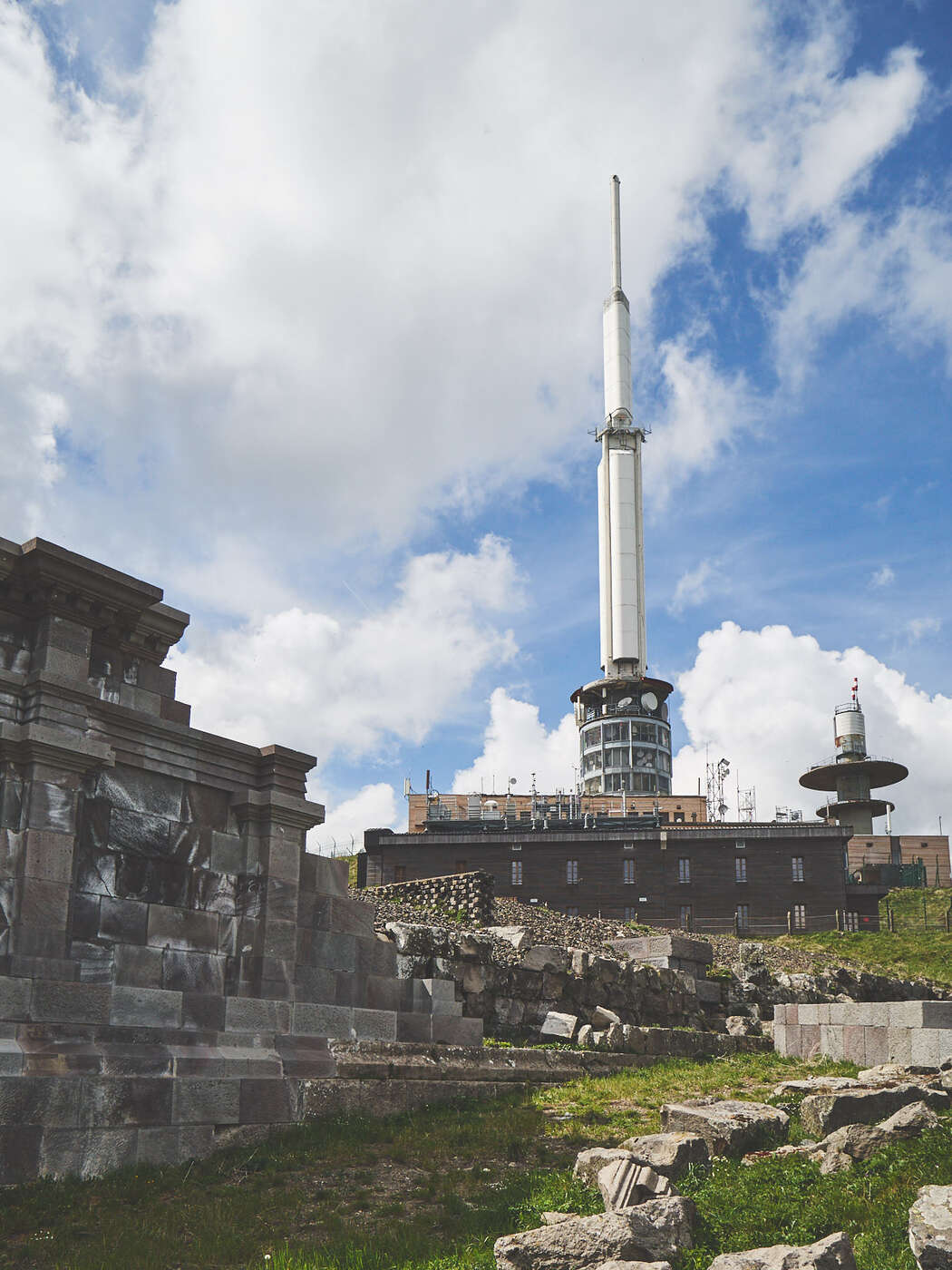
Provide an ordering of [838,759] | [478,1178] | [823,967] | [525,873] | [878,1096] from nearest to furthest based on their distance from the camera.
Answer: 1. [478,1178]
2. [878,1096]
3. [823,967]
4. [525,873]
5. [838,759]

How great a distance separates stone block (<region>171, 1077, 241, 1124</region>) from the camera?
42.3ft

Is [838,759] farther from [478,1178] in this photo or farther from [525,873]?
[478,1178]

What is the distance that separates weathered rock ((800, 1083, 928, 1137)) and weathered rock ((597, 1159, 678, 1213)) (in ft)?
11.3

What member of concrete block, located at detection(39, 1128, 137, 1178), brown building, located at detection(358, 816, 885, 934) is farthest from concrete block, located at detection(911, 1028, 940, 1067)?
brown building, located at detection(358, 816, 885, 934)

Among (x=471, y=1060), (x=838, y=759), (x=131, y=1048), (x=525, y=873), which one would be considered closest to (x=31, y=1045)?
(x=131, y=1048)

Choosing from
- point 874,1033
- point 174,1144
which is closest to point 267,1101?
point 174,1144

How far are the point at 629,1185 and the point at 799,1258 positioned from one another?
2.60 metres

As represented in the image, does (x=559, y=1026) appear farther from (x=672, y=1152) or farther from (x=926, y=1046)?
(x=672, y=1152)

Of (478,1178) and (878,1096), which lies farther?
(878,1096)

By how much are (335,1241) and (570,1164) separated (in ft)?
11.1

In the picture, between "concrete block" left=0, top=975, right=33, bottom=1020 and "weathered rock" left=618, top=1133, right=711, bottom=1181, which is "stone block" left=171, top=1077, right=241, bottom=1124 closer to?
"concrete block" left=0, top=975, right=33, bottom=1020

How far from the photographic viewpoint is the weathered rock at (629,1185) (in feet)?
30.7

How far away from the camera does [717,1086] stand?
17391 millimetres

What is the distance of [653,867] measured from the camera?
191 feet
